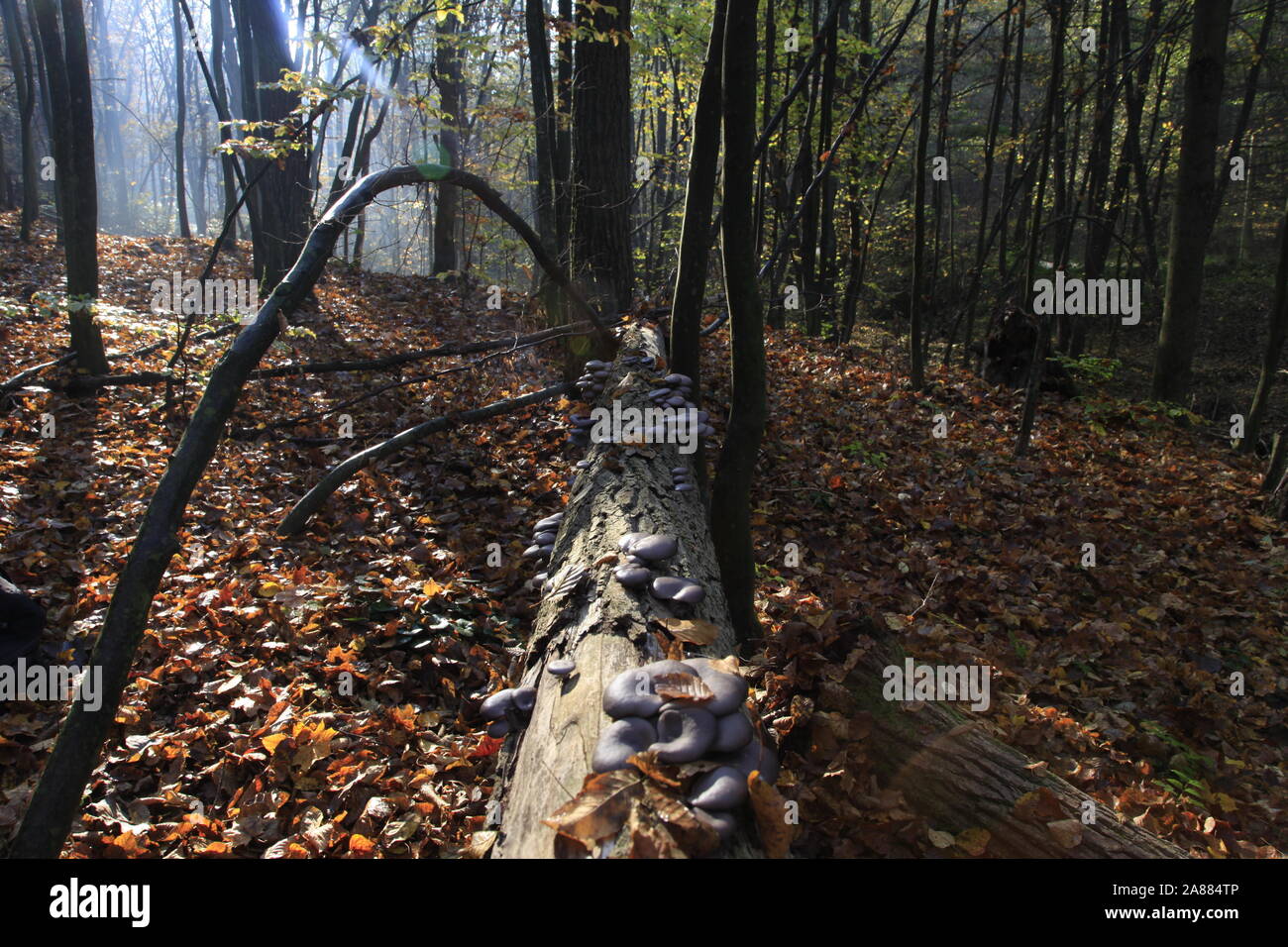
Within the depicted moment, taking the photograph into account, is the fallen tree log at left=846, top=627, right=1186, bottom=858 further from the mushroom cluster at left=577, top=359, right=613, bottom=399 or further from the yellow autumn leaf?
the mushroom cluster at left=577, top=359, right=613, bottom=399

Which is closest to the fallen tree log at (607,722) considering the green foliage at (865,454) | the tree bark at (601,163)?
the green foliage at (865,454)

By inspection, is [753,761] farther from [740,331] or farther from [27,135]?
[27,135]

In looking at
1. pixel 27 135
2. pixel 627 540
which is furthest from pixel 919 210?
pixel 27 135

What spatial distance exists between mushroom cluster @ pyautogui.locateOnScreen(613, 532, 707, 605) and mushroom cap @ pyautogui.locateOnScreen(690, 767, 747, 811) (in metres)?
0.89

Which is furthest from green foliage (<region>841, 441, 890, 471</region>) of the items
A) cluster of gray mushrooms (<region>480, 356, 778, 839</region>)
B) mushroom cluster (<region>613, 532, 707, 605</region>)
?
cluster of gray mushrooms (<region>480, 356, 778, 839</region>)

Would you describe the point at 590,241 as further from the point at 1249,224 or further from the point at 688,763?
the point at 1249,224

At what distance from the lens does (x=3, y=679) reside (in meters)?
3.71

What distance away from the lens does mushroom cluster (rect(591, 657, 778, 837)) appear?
162 cm

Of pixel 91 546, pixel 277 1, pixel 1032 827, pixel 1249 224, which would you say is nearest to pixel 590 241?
pixel 91 546

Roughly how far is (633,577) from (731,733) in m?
0.99

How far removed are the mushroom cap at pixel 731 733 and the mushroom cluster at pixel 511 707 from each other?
88 cm

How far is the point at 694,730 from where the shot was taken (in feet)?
5.65
